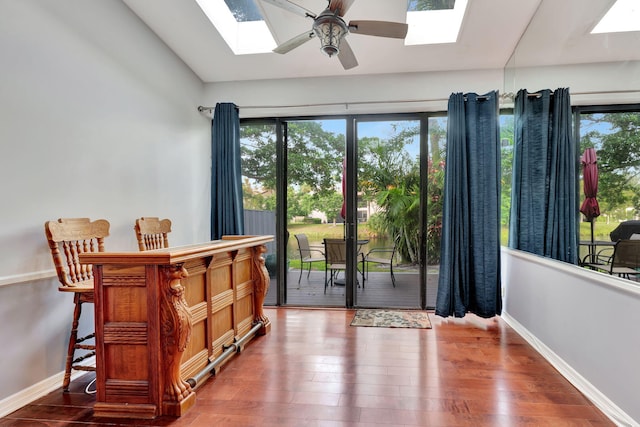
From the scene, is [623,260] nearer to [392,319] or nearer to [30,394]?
[392,319]

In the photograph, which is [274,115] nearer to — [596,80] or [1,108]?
[1,108]

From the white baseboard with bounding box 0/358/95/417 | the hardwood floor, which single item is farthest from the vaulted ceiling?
the white baseboard with bounding box 0/358/95/417

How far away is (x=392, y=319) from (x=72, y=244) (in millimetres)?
2881

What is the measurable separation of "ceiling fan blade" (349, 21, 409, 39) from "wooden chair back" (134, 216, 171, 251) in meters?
2.19

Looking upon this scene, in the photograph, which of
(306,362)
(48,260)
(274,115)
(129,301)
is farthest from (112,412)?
(274,115)

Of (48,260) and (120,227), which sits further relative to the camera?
(120,227)

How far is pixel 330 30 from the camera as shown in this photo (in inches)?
85.3

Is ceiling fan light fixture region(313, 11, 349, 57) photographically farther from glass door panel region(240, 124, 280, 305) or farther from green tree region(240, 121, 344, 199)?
glass door panel region(240, 124, 280, 305)

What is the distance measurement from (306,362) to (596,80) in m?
2.65

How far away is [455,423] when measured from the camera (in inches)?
71.4

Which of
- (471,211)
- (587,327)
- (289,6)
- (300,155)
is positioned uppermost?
(289,6)

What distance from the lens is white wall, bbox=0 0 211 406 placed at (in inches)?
76.0

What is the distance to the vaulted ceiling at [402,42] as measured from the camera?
234cm

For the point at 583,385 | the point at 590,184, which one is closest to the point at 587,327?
the point at 583,385
